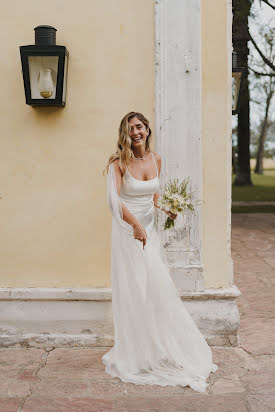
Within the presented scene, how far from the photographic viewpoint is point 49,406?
330 centimetres

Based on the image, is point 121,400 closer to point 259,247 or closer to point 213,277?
point 213,277

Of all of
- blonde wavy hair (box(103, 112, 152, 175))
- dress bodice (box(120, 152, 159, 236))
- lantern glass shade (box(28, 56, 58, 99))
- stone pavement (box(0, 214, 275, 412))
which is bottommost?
stone pavement (box(0, 214, 275, 412))

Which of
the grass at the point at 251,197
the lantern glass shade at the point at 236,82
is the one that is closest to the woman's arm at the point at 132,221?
the lantern glass shade at the point at 236,82

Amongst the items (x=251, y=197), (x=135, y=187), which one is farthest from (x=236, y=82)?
(x=251, y=197)

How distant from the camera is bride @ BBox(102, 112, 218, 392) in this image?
148 inches

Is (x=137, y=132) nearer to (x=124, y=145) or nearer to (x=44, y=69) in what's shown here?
(x=124, y=145)

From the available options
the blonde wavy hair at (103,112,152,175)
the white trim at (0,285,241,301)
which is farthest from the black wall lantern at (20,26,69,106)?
the white trim at (0,285,241,301)

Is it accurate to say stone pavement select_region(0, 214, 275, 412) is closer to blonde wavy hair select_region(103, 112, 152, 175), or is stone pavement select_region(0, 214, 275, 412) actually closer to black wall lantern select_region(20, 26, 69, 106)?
blonde wavy hair select_region(103, 112, 152, 175)

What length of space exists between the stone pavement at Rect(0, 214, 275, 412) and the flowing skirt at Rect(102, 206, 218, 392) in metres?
0.18

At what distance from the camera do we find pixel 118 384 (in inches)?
143

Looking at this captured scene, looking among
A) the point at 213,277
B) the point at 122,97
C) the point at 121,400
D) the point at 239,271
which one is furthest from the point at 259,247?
the point at 121,400

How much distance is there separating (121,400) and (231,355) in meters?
1.16

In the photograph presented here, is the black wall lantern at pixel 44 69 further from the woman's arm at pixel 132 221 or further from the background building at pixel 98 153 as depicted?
the woman's arm at pixel 132 221

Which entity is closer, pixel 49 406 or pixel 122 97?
pixel 49 406
